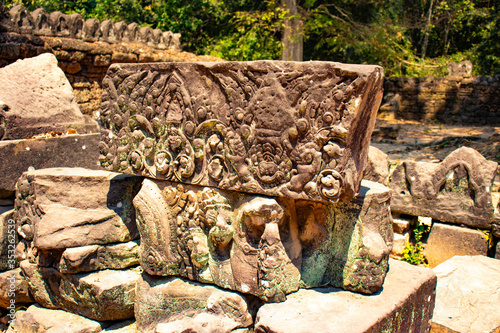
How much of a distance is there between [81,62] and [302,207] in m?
6.57

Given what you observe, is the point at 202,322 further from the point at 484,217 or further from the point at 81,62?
the point at 81,62

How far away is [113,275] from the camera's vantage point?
9.20 ft

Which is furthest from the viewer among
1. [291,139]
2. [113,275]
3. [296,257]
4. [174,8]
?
[174,8]

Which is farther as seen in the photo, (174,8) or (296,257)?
(174,8)

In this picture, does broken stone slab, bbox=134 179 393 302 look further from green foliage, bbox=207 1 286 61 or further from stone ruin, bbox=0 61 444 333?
green foliage, bbox=207 1 286 61

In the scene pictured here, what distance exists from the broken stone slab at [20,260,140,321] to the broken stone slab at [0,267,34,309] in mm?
130

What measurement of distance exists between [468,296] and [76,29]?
292 inches

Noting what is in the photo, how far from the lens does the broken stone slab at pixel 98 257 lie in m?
2.74

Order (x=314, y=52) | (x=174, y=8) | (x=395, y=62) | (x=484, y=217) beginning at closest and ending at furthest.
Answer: (x=484, y=217)
(x=174, y=8)
(x=314, y=52)
(x=395, y=62)

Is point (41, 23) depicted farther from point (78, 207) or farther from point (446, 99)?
point (446, 99)

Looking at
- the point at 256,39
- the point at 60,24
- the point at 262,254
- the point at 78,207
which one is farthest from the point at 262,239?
the point at 256,39

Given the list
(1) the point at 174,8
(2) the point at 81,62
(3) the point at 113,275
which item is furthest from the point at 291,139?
(1) the point at 174,8

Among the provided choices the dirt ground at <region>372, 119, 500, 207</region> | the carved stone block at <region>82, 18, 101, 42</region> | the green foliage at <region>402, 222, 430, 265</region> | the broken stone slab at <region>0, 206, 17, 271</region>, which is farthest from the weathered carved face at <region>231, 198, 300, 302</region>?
the carved stone block at <region>82, 18, 101, 42</region>

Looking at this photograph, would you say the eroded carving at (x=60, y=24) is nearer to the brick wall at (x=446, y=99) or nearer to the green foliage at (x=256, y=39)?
the green foliage at (x=256, y=39)
